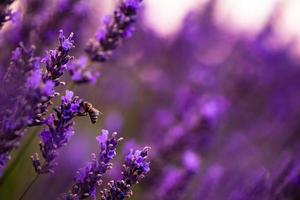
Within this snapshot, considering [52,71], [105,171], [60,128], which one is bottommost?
[105,171]

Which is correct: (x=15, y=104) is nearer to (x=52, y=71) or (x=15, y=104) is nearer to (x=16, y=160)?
(x=52, y=71)

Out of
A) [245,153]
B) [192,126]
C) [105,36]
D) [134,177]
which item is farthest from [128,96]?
[134,177]

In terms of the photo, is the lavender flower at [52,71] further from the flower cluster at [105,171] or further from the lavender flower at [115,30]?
the lavender flower at [115,30]

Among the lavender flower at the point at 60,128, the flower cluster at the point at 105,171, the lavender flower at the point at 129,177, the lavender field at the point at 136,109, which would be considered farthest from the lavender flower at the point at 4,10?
the lavender flower at the point at 129,177

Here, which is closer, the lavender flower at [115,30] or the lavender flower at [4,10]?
the lavender flower at [4,10]

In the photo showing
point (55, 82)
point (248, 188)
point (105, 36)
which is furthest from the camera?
point (248, 188)

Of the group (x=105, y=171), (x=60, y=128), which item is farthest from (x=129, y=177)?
(x=60, y=128)

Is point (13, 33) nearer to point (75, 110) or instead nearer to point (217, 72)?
point (75, 110)
